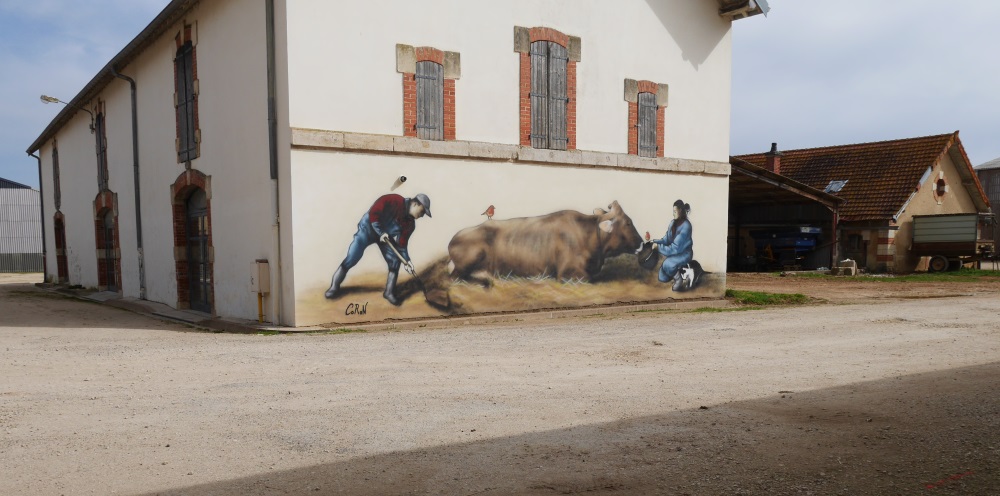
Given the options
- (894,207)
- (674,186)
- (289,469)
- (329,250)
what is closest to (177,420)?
(289,469)

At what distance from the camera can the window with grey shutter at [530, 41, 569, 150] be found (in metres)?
13.1

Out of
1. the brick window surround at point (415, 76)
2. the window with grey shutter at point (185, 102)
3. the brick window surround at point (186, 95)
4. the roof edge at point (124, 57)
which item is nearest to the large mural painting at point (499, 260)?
the brick window surround at point (415, 76)

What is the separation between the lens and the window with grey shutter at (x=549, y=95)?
13.1 m

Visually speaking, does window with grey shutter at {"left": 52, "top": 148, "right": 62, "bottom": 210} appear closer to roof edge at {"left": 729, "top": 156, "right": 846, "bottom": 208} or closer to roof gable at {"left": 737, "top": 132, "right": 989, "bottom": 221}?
roof edge at {"left": 729, "top": 156, "right": 846, "bottom": 208}

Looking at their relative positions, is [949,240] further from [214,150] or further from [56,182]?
[56,182]

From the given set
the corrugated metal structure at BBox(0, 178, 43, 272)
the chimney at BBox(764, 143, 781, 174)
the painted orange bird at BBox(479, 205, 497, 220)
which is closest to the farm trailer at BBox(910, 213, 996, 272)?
the chimney at BBox(764, 143, 781, 174)

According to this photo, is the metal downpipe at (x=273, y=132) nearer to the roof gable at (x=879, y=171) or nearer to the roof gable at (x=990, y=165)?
the roof gable at (x=879, y=171)

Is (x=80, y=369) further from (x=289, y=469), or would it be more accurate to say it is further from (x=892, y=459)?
(x=892, y=459)

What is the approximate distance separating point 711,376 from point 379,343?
14.7 ft

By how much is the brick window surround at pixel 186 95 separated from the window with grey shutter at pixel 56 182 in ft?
46.1

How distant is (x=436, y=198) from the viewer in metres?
11.9

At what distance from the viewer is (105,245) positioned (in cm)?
2072

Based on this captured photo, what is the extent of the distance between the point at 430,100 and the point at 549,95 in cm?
251

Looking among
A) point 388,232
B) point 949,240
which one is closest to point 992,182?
point 949,240
